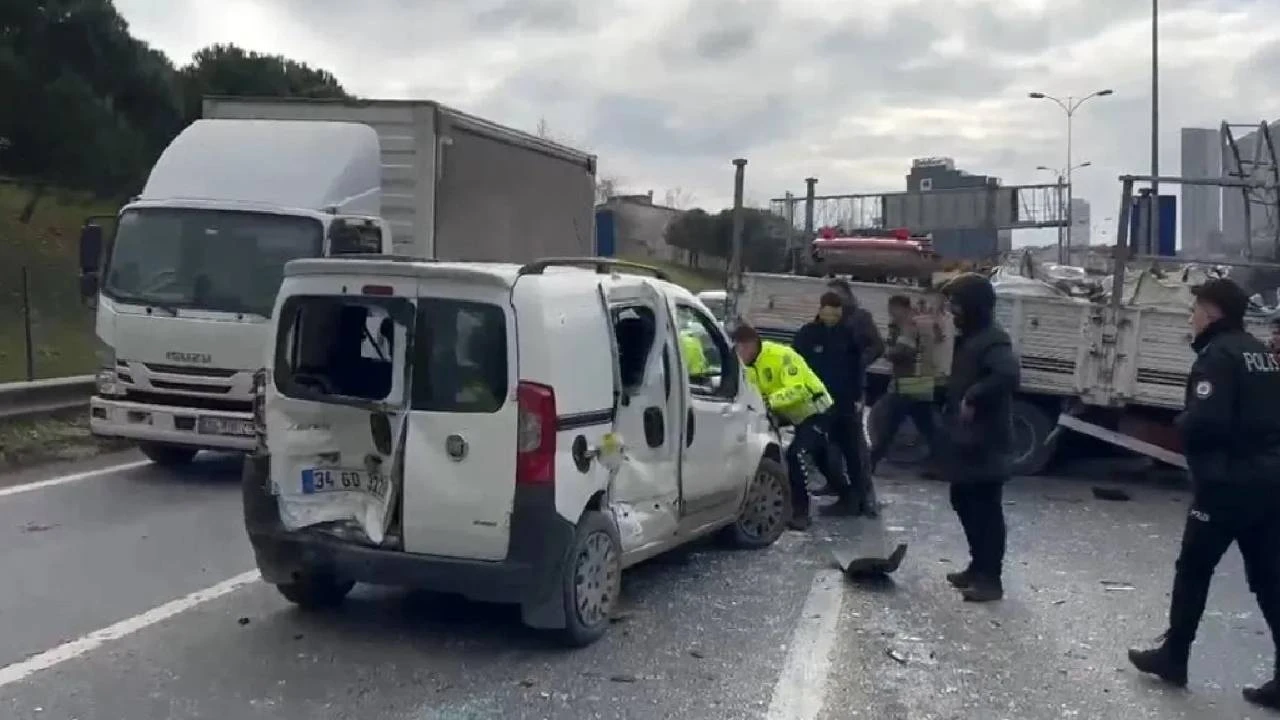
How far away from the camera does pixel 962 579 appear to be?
8.53m

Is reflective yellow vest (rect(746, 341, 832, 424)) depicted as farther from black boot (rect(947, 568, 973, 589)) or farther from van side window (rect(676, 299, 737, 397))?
black boot (rect(947, 568, 973, 589))

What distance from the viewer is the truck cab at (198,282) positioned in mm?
11164

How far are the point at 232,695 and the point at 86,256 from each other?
6556 millimetres

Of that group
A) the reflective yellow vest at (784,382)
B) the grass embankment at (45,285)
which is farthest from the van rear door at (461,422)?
the grass embankment at (45,285)

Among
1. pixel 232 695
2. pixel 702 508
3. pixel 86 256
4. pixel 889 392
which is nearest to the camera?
pixel 232 695

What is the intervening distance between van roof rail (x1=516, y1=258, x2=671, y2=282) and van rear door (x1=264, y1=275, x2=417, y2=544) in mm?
546

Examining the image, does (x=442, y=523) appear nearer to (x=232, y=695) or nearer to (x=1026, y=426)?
(x=232, y=695)

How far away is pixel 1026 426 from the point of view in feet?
45.7

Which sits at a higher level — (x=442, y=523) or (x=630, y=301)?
(x=630, y=301)

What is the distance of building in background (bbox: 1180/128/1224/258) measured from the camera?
1534cm

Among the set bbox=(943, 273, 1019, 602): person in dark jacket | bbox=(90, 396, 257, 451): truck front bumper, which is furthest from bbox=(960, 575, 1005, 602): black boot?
bbox=(90, 396, 257, 451): truck front bumper

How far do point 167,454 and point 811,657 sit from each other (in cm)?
727

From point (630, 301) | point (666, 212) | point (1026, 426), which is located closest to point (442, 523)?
point (630, 301)

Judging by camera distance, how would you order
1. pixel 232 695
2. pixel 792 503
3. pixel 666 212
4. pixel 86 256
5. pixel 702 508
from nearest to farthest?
pixel 232 695 < pixel 702 508 < pixel 792 503 < pixel 86 256 < pixel 666 212
